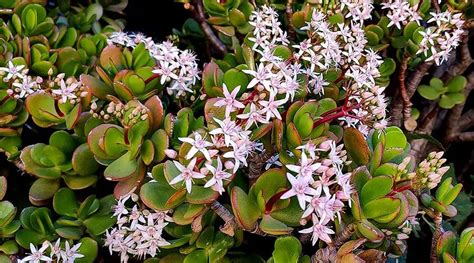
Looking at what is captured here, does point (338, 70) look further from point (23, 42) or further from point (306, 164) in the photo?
point (23, 42)

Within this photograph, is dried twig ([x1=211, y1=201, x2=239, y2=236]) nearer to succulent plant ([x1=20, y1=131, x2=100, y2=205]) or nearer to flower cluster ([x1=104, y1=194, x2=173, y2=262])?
flower cluster ([x1=104, y1=194, x2=173, y2=262])

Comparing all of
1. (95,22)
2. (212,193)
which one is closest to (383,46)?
(212,193)

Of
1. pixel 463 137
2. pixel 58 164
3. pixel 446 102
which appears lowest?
pixel 463 137

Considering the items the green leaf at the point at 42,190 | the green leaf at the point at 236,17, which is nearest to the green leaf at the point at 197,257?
the green leaf at the point at 42,190

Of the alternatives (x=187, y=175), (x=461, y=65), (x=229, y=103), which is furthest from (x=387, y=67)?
(x=187, y=175)

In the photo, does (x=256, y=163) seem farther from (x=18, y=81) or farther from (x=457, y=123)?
(x=457, y=123)

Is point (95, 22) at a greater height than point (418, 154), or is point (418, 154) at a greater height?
point (95, 22)
